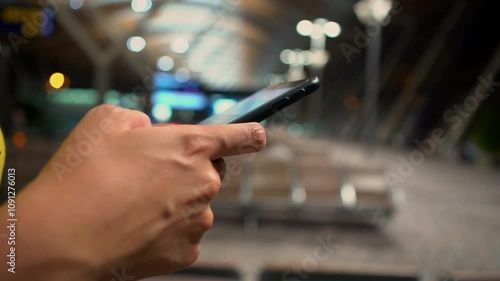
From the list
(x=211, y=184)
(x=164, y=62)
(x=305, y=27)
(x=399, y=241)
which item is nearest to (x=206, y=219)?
(x=211, y=184)

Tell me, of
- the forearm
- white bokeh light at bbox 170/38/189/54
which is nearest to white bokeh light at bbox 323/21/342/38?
white bokeh light at bbox 170/38/189/54

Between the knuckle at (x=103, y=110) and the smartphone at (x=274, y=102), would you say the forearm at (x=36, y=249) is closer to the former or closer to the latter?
Result: the knuckle at (x=103, y=110)

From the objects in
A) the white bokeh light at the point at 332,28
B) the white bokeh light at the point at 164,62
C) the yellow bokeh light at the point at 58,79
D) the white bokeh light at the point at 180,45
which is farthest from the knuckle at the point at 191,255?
the white bokeh light at the point at 180,45

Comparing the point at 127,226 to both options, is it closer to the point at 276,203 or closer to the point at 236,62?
the point at 276,203

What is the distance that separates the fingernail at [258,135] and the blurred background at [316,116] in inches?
11.7

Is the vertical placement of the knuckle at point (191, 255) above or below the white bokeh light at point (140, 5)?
below

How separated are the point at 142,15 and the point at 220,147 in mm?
17080

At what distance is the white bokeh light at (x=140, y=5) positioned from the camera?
14.9m

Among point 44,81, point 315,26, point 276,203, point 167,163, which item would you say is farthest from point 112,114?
point 315,26

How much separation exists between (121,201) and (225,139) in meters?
0.16

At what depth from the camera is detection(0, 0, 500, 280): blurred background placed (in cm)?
490

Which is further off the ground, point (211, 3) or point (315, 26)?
point (315, 26)

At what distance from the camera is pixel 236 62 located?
48.5m

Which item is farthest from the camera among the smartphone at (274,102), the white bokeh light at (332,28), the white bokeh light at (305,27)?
the white bokeh light at (305,27)
